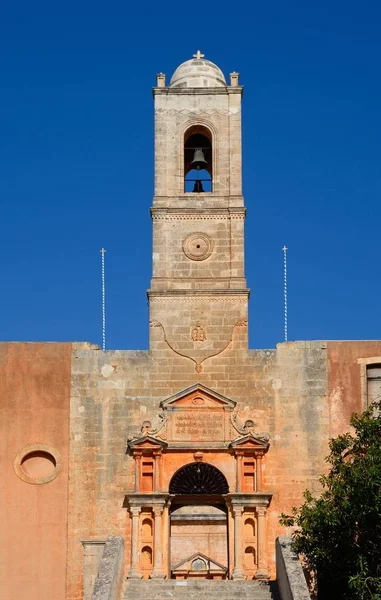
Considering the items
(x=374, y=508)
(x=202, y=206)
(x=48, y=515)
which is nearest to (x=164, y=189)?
(x=202, y=206)

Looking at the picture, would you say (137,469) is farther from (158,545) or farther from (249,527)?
(249,527)

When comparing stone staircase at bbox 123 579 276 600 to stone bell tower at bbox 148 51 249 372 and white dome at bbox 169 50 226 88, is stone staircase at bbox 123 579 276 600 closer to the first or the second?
stone bell tower at bbox 148 51 249 372

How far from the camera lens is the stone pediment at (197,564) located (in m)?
33.1

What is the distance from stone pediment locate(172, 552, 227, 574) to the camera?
33062 mm

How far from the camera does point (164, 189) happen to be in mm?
31000

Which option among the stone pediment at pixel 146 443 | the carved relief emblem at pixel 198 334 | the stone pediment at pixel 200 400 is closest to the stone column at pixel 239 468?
the stone pediment at pixel 200 400

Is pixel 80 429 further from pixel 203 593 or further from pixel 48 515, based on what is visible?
pixel 203 593

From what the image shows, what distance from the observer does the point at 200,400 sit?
29766 mm

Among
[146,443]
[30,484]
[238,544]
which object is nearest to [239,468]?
[238,544]

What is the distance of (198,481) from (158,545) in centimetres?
174

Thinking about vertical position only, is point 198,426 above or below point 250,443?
above

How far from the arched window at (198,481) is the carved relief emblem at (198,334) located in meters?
2.73

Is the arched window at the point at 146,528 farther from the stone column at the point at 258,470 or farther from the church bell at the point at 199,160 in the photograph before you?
the church bell at the point at 199,160

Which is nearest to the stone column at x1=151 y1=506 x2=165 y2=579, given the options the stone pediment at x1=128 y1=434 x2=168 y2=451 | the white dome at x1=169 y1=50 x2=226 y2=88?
the stone pediment at x1=128 y1=434 x2=168 y2=451
